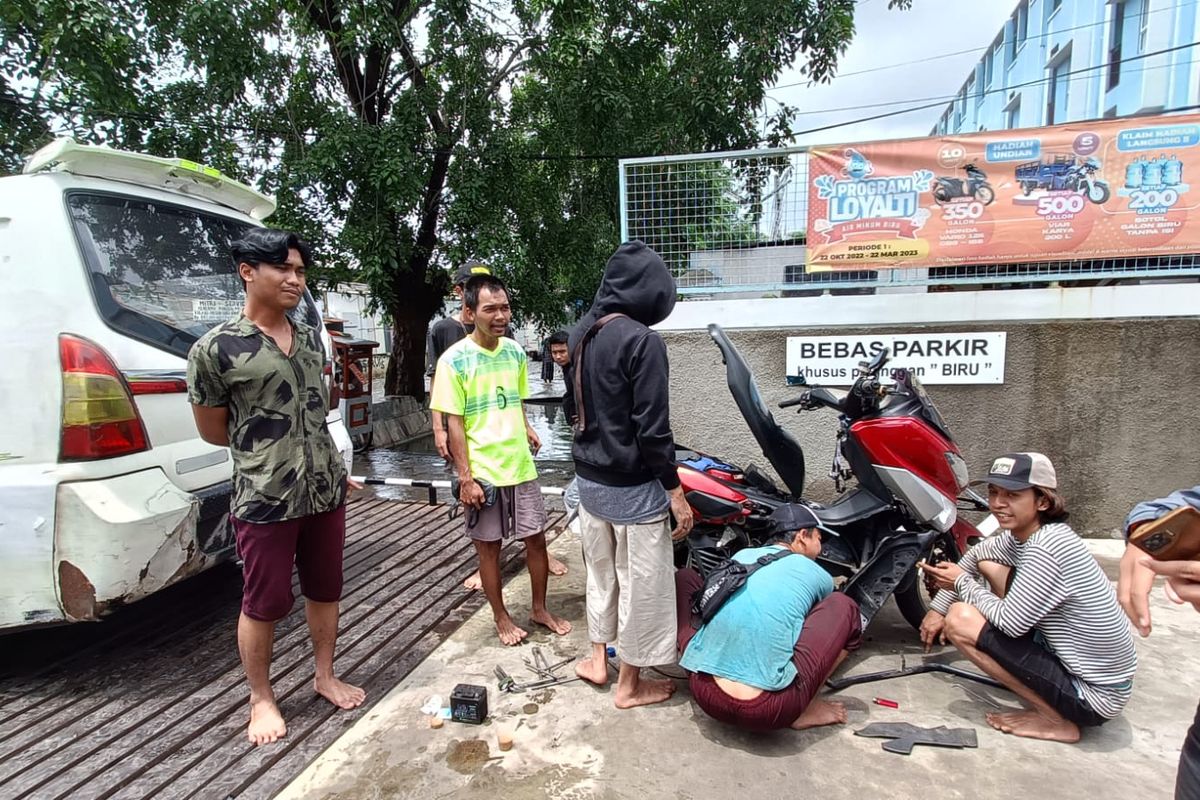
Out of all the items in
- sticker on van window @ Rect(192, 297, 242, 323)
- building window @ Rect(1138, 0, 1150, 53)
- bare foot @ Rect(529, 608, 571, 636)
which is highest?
building window @ Rect(1138, 0, 1150, 53)

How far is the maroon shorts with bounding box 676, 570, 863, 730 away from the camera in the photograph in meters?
2.22

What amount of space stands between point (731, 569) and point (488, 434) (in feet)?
4.34

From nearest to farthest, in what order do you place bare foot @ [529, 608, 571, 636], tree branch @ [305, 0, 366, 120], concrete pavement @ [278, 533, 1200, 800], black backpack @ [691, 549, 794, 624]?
concrete pavement @ [278, 533, 1200, 800]
black backpack @ [691, 549, 794, 624]
bare foot @ [529, 608, 571, 636]
tree branch @ [305, 0, 366, 120]

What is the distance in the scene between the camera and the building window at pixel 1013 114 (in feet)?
72.1

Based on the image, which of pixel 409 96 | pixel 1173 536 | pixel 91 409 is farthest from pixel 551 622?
pixel 409 96

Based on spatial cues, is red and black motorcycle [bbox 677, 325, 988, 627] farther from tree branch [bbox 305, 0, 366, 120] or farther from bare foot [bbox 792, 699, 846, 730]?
tree branch [bbox 305, 0, 366, 120]

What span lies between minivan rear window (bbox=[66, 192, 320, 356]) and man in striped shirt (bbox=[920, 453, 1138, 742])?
133 inches

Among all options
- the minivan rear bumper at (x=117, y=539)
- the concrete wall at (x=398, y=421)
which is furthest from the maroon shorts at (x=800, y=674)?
the concrete wall at (x=398, y=421)

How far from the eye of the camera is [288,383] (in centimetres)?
235

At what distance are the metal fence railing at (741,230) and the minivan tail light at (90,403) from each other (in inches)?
138

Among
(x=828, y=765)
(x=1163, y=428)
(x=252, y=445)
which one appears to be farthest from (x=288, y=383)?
(x=1163, y=428)

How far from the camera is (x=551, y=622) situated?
334 centimetres

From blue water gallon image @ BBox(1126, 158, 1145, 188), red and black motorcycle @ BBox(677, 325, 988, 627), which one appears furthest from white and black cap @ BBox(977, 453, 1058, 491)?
blue water gallon image @ BBox(1126, 158, 1145, 188)

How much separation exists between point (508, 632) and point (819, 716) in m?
1.48
